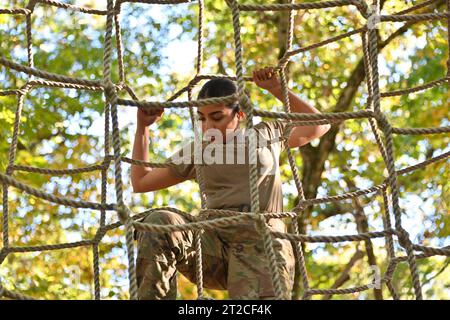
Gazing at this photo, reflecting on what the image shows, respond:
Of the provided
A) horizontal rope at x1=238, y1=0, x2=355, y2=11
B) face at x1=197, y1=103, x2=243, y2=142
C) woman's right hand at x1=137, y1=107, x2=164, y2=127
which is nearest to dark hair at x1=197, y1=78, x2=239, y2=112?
face at x1=197, y1=103, x2=243, y2=142

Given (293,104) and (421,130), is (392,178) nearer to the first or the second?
(421,130)

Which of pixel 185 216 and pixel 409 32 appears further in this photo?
pixel 409 32

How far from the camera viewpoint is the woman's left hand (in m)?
2.24

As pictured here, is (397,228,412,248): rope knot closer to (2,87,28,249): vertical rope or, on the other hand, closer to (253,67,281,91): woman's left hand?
(253,67,281,91): woman's left hand

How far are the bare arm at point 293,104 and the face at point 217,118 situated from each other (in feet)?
0.40

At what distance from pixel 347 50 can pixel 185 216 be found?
13.4ft

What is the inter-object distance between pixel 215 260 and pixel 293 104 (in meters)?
0.50

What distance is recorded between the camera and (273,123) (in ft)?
7.73

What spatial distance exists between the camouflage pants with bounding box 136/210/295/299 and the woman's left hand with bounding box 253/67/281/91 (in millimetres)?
357

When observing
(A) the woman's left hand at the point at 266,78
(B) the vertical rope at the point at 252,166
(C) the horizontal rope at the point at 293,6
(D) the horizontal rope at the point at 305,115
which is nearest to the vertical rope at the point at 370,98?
(A) the woman's left hand at the point at 266,78

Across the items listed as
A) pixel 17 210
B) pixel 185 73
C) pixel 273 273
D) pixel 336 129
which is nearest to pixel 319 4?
pixel 273 273

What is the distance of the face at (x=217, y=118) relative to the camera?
218cm

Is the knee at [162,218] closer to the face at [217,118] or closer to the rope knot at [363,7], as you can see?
the face at [217,118]
